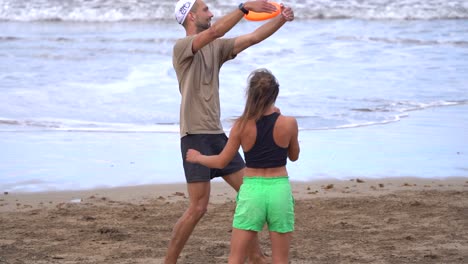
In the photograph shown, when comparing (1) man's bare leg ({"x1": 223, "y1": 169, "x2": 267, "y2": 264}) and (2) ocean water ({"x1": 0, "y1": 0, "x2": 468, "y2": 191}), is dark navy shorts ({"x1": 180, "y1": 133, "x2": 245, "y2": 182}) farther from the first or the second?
(2) ocean water ({"x1": 0, "y1": 0, "x2": 468, "y2": 191})

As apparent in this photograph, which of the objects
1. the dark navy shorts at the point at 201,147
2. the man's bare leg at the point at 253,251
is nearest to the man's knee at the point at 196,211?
the dark navy shorts at the point at 201,147

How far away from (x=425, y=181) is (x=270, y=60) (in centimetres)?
839

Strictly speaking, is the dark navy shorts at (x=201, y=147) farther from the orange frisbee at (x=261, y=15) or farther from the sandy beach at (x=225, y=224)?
the sandy beach at (x=225, y=224)

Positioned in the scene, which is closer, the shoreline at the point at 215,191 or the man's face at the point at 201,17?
the man's face at the point at 201,17

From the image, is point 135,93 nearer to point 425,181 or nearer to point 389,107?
point 389,107

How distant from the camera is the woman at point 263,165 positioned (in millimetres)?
4848

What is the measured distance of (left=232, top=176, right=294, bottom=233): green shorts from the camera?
15.9 ft

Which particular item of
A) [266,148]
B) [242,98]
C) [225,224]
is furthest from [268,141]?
[242,98]

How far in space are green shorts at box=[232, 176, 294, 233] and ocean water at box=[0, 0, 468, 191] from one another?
4.03m

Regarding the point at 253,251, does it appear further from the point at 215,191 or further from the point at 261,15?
the point at 215,191

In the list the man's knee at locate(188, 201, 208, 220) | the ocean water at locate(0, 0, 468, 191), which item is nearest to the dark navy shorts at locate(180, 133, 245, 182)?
the man's knee at locate(188, 201, 208, 220)

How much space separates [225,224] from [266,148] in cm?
265

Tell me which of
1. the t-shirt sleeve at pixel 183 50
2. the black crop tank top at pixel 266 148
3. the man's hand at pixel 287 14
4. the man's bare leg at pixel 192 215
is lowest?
the man's bare leg at pixel 192 215

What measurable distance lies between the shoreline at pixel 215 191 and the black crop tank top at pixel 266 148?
333 cm
